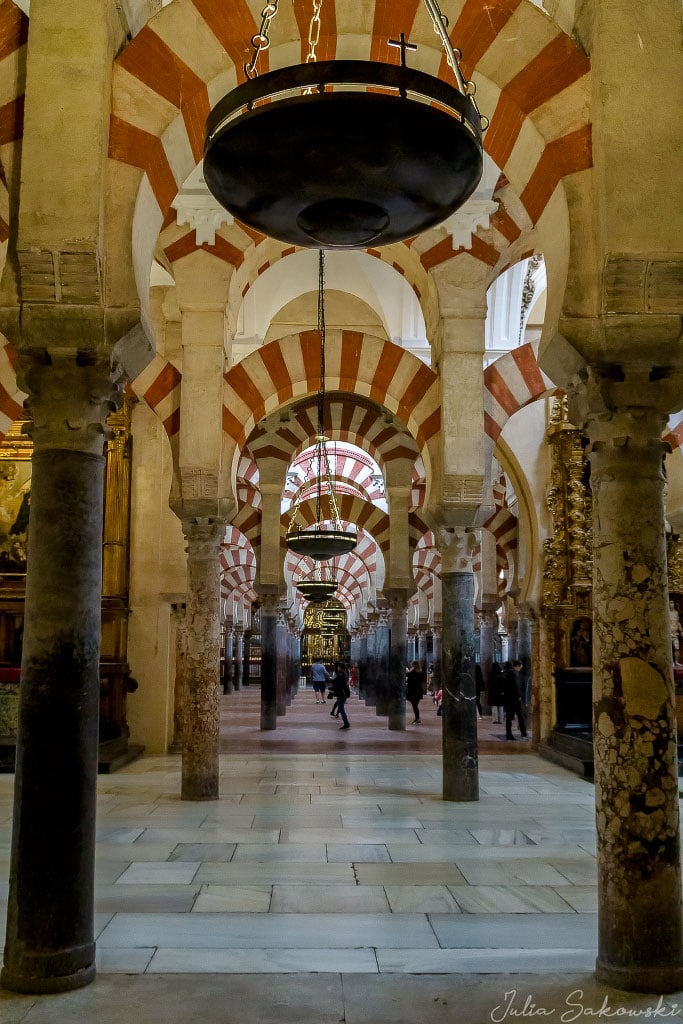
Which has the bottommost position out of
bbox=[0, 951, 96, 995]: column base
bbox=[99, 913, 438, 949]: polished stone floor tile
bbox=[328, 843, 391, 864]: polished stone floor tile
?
bbox=[328, 843, 391, 864]: polished stone floor tile

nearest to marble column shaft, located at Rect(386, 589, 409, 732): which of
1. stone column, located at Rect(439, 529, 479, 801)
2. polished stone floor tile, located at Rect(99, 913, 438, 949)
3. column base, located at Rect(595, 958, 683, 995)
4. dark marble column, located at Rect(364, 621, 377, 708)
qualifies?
dark marble column, located at Rect(364, 621, 377, 708)

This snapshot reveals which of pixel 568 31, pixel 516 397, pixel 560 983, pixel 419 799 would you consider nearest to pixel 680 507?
pixel 516 397

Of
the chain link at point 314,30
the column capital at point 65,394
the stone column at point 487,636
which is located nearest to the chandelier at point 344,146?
the chain link at point 314,30

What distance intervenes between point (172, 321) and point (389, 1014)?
730cm

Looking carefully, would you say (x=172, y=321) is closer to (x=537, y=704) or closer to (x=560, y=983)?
(x=537, y=704)

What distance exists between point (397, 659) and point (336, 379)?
6276mm

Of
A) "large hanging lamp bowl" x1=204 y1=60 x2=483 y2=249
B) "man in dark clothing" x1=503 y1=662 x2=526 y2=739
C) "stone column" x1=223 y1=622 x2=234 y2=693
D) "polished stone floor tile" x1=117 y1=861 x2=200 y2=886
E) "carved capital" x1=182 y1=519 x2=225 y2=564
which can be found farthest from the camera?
"stone column" x1=223 y1=622 x2=234 y2=693

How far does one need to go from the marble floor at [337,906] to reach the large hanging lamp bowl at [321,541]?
2964 mm

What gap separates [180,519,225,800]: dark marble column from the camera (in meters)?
6.50

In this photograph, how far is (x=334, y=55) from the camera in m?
3.62

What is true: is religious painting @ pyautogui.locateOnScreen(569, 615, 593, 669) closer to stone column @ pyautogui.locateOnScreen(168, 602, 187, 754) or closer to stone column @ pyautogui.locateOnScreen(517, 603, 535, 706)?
stone column @ pyautogui.locateOnScreen(517, 603, 535, 706)

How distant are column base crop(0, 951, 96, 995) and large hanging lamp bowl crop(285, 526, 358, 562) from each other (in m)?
6.86

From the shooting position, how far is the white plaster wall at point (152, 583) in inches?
369

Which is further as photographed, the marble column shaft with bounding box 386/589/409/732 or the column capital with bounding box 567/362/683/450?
the marble column shaft with bounding box 386/589/409/732
